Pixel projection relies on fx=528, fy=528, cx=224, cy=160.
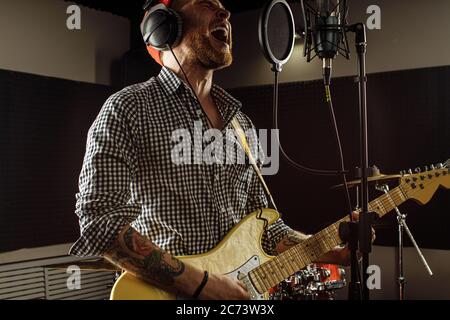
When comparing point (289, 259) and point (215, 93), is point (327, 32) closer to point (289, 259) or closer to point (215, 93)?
point (215, 93)

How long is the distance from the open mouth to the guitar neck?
2.55 feet

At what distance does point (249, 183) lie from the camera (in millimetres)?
2029

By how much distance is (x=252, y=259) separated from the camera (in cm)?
177

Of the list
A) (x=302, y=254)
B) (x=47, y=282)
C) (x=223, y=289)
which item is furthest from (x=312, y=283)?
(x=47, y=282)

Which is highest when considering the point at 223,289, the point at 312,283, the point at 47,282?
the point at 223,289

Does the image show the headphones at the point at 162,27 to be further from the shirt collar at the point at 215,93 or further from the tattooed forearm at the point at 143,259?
the tattooed forearm at the point at 143,259

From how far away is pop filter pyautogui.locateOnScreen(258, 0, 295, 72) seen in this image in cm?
160

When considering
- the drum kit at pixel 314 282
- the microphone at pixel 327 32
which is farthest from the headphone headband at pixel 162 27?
the drum kit at pixel 314 282

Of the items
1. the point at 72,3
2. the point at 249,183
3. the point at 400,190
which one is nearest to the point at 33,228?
the point at 72,3

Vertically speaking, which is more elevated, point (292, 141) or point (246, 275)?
point (292, 141)

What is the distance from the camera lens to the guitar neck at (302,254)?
5.80ft

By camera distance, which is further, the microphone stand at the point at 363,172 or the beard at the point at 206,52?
the beard at the point at 206,52

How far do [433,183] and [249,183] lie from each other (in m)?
0.76
